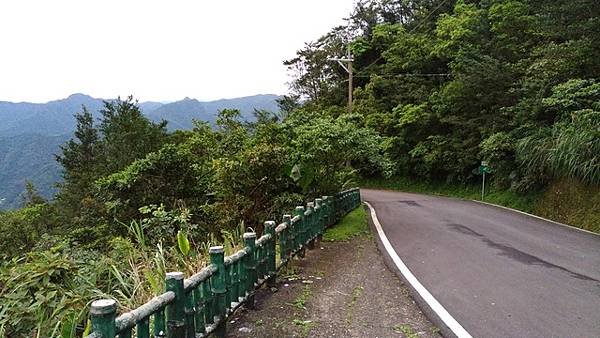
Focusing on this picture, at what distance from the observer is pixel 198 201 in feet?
44.9

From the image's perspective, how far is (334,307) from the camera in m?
5.80

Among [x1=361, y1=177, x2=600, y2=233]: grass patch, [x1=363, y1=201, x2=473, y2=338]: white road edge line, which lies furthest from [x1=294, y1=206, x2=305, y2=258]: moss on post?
[x1=361, y1=177, x2=600, y2=233]: grass patch

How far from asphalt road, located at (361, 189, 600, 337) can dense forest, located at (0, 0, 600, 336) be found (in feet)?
9.41

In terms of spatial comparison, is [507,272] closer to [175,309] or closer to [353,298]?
[353,298]

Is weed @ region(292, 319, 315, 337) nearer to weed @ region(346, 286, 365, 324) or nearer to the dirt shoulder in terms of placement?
the dirt shoulder

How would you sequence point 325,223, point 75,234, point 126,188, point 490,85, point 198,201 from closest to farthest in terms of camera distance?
point 325,223
point 126,188
point 198,201
point 75,234
point 490,85

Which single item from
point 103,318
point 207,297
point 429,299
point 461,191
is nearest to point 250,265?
point 207,297

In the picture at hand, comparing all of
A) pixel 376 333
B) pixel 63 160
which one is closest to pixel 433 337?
pixel 376 333

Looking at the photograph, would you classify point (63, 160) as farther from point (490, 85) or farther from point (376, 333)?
point (376, 333)

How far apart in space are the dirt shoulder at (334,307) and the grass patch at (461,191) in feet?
41.4

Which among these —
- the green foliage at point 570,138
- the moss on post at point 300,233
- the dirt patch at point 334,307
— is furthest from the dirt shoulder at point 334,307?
the green foliage at point 570,138

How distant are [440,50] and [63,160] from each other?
104 feet

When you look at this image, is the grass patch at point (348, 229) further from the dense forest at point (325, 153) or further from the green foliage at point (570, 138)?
the green foliage at point (570, 138)

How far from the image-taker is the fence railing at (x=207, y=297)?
3.09 m
